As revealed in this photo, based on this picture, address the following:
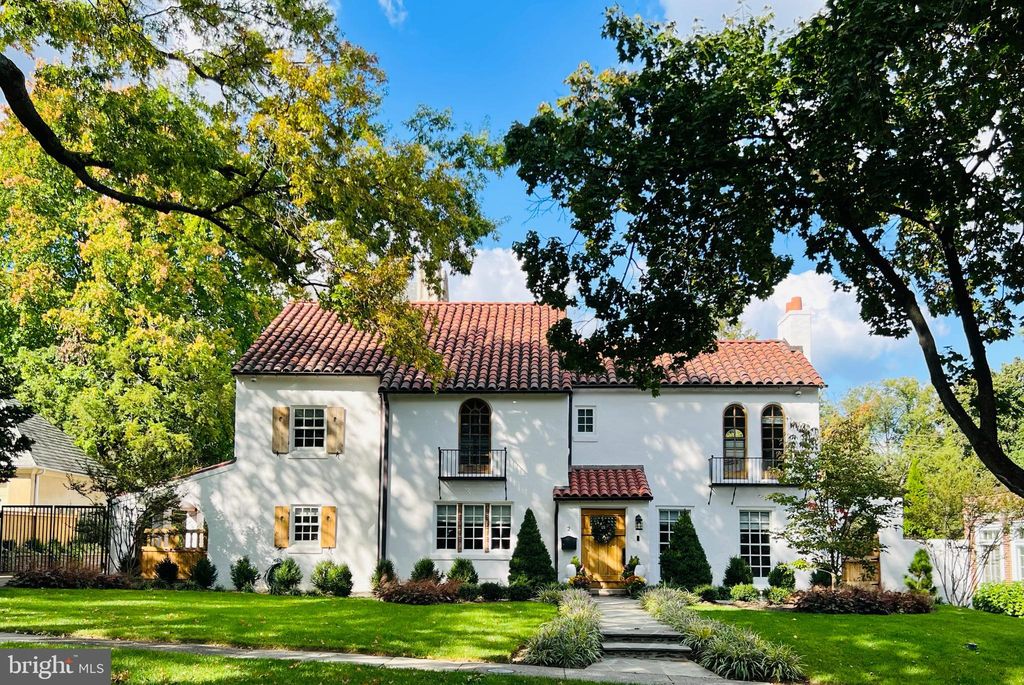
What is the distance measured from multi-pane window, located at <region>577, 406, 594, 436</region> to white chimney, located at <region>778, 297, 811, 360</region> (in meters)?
6.91

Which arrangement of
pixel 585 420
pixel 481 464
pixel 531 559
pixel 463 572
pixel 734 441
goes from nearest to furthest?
pixel 531 559 < pixel 463 572 < pixel 481 464 < pixel 734 441 < pixel 585 420

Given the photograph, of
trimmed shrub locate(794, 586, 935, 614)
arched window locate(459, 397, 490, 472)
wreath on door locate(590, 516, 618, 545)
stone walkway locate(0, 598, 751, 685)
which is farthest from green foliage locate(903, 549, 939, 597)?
stone walkway locate(0, 598, 751, 685)

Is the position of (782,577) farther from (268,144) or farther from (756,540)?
(268,144)

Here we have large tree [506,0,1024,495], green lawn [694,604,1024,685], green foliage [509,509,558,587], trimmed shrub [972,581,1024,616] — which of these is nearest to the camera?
large tree [506,0,1024,495]

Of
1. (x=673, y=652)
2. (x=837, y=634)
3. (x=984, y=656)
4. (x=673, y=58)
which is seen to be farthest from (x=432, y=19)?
(x=984, y=656)

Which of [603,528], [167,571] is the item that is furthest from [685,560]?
[167,571]

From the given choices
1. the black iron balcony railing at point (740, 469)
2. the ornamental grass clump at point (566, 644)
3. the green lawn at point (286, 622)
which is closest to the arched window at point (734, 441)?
the black iron balcony railing at point (740, 469)

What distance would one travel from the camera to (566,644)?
40.6ft

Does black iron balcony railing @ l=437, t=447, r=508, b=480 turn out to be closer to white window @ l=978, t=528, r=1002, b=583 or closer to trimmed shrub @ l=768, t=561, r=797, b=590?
trimmed shrub @ l=768, t=561, r=797, b=590

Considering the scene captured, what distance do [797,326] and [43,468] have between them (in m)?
25.0

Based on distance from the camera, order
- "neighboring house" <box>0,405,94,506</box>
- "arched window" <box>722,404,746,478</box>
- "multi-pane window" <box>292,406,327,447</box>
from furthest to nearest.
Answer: "neighboring house" <box>0,405,94,506</box> → "arched window" <box>722,404,746,478</box> → "multi-pane window" <box>292,406,327,447</box>

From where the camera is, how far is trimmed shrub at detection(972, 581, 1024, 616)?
20.6 meters

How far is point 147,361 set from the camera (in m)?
29.0

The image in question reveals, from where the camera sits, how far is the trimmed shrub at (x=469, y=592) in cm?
2061
